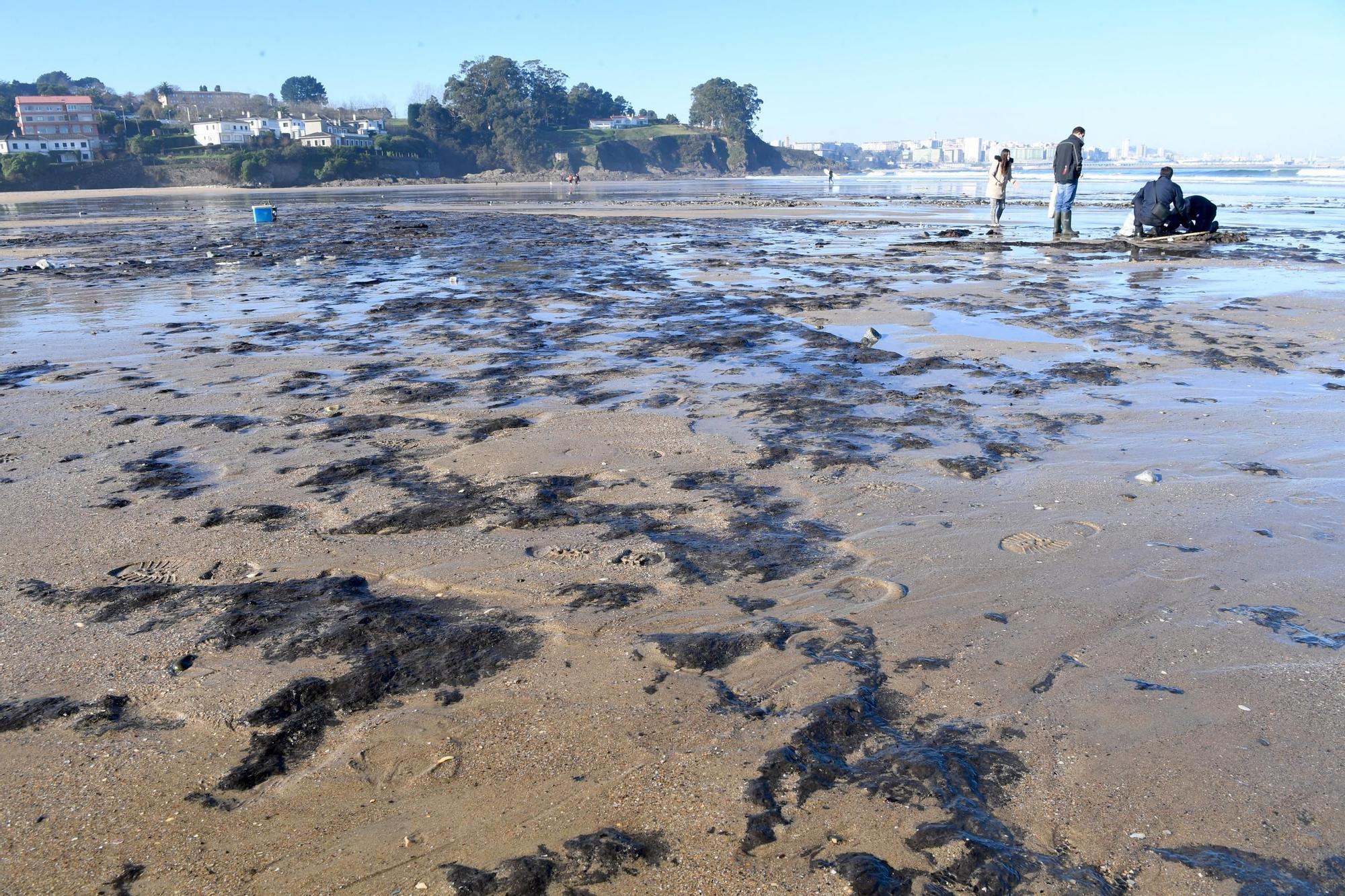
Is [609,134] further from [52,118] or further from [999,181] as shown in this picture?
[999,181]

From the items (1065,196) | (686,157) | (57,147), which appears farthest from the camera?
(686,157)

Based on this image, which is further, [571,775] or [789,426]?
[789,426]

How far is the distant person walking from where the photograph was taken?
68.3 ft

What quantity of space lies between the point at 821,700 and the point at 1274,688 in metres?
1.48

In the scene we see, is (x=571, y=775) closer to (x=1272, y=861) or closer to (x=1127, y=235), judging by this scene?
(x=1272, y=861)

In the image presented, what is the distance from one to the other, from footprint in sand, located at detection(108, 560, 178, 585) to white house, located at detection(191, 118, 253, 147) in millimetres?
126176

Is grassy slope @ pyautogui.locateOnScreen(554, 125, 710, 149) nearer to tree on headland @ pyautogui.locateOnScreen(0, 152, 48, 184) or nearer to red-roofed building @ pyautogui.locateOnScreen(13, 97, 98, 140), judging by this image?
red-roofed building @ pyautogui.locateOnScreen(13, 97, 98, 140)

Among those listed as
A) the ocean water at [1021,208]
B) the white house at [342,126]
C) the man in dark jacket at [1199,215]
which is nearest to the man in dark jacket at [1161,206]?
the man in dark jacket at [1199,215]

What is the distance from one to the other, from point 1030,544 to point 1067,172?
15532 millimetres

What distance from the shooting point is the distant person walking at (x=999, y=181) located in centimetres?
2081

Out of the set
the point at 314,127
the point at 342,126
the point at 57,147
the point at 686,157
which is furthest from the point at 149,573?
the point at 686,157

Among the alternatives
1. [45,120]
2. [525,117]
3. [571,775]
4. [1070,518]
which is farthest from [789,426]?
[525,117]

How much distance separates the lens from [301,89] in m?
168

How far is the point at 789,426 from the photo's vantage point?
568 cm
